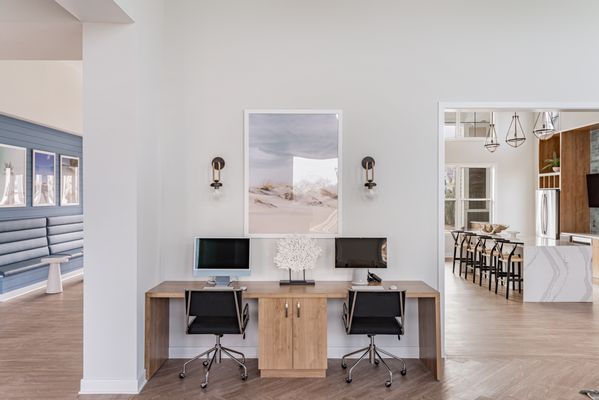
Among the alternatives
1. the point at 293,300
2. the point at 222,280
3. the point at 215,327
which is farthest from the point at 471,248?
the point at 215,327

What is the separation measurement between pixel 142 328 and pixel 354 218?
2136 millimetres

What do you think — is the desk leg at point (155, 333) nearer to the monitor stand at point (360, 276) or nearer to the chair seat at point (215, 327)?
the chair seat at point (215, 327)

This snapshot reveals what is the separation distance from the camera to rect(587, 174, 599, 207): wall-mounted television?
806cm

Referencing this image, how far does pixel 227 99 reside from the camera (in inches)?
155

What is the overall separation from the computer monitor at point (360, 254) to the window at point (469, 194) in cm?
757

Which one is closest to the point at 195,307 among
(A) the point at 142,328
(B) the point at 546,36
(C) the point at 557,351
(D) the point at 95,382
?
(A) the point at 142,328

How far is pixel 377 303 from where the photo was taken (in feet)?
10.8

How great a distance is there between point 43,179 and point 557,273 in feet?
28.2

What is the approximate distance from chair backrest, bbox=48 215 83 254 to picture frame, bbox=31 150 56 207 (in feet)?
1.17

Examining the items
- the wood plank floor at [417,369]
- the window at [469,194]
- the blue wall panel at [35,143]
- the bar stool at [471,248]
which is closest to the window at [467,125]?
the window at [469,194]

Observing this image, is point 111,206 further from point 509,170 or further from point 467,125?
point 509,170

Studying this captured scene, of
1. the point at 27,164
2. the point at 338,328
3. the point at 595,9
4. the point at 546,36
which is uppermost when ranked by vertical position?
the point at 595,9

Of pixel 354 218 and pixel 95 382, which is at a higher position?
pixel 354 218

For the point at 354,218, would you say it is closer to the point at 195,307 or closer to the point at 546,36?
the point at 195,307
